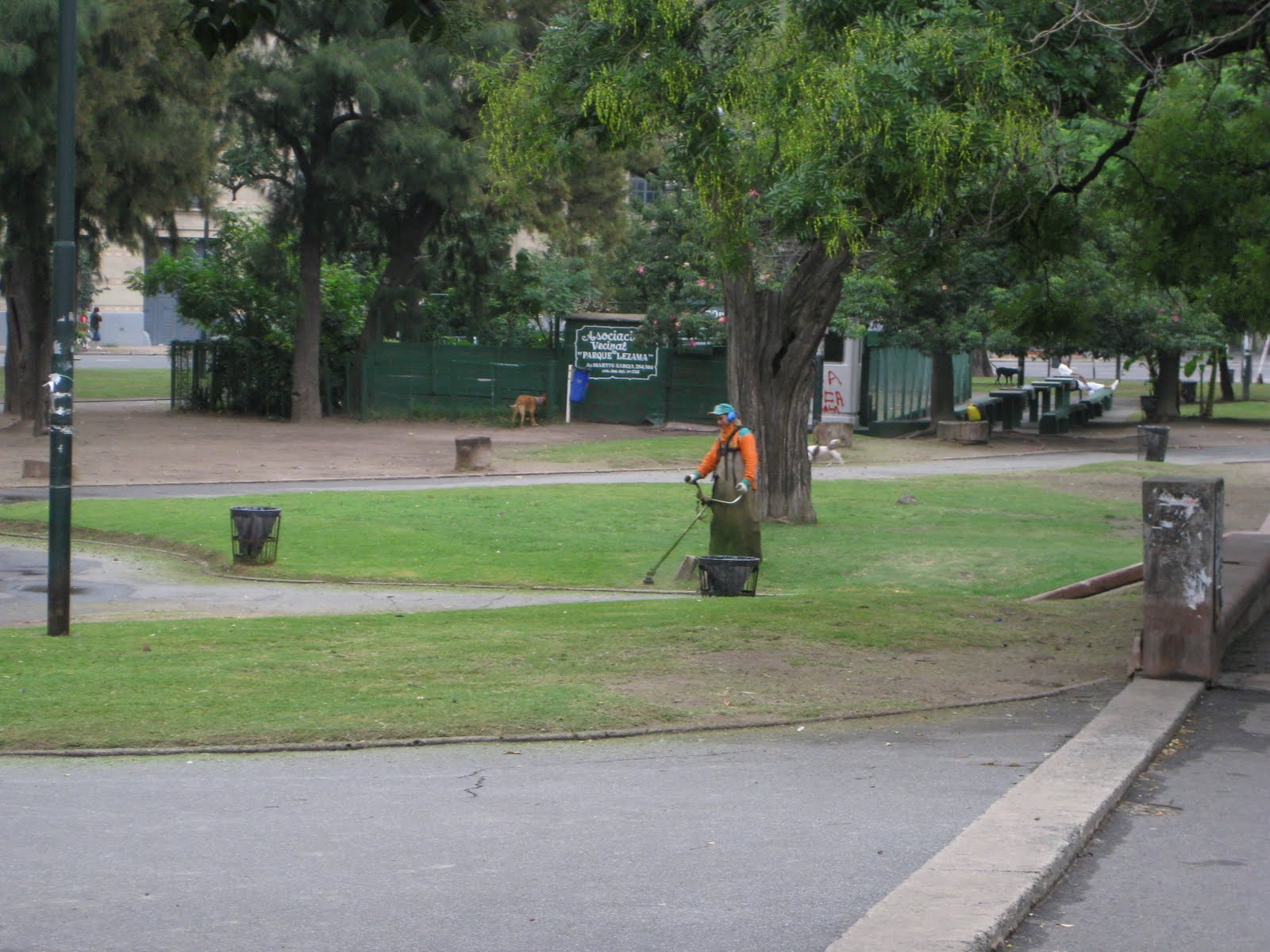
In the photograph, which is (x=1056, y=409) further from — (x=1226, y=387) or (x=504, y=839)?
(x=504, y=839)

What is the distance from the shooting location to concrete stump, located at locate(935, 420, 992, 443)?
33656mm

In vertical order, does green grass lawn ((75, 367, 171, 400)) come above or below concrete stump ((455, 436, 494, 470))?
above

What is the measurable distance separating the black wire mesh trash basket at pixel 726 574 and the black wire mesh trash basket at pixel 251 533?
5.40 meters

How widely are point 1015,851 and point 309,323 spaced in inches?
1275

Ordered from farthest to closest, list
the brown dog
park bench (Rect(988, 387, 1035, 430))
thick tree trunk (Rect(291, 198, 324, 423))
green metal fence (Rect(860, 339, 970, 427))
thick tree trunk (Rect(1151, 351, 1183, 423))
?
thick tree trunk (Rect(1151, 351, 1183, 423))
park bench (Rect(988, 387, 1035, 430))
the brown dog
green metal fence (Rect(860, 339, 970, 427))
thick tree trunk (Rect(291, 198, 324, 423))

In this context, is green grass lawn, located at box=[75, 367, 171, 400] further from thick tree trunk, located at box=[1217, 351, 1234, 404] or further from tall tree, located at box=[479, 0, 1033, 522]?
thick tree trunk, located at box=[1217, 351, 1234, 404]

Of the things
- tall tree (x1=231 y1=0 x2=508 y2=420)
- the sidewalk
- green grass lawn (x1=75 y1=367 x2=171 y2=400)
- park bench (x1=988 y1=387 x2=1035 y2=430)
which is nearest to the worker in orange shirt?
the sidewalk

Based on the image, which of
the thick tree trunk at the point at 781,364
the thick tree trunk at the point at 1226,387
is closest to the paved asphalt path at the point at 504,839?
the thick tree trunk at the point at 781,364

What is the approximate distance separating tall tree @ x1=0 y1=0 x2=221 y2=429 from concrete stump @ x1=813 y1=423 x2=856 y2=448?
14041mm

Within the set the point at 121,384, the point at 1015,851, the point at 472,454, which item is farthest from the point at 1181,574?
the point at 121,384

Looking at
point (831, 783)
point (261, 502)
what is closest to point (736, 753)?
point (831, 783)

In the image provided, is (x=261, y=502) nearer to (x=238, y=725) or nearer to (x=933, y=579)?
(x=933, y=579)

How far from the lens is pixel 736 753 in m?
7.27

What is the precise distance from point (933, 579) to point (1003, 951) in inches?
446
